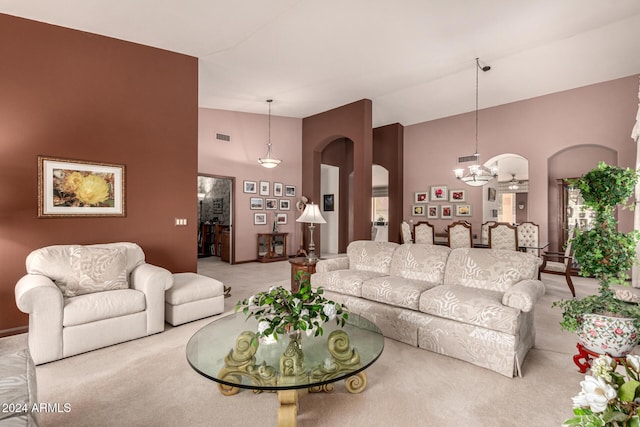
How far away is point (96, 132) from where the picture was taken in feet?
12.2

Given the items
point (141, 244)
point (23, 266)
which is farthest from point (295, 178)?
point (23, 266)

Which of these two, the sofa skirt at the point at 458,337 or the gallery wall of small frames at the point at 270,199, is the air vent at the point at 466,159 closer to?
the gallery wall of small frames at the point at 270,199

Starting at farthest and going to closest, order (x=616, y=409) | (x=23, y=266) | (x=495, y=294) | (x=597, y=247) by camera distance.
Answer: (x=23, y=266) < (x=495, y=294) < (x=597, y=247) < (x=616, y=409)

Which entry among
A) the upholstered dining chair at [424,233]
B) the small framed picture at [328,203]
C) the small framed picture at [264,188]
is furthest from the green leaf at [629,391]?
the small framed picture at [328,203]

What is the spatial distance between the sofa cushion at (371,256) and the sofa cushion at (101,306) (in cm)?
236

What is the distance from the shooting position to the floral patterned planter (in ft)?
6.79

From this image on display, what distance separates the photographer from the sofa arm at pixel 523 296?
234 cm

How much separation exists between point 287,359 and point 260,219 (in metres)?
6.03

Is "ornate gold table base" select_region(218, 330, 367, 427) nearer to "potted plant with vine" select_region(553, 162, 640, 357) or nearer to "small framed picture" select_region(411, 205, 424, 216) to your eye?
"potted plant with vine" select_region(553, 162, 640, 357)

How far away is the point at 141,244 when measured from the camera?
13.4 ft

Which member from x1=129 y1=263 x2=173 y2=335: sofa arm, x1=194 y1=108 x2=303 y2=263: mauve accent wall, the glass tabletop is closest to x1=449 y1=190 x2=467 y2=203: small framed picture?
x1=194 y1=108 x2=303 y2=263: mauve accent wall

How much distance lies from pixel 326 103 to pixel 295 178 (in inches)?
85.0

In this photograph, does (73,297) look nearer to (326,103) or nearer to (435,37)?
(435,37)

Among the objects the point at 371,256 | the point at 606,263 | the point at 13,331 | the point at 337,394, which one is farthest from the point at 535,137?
the point at 13,331
